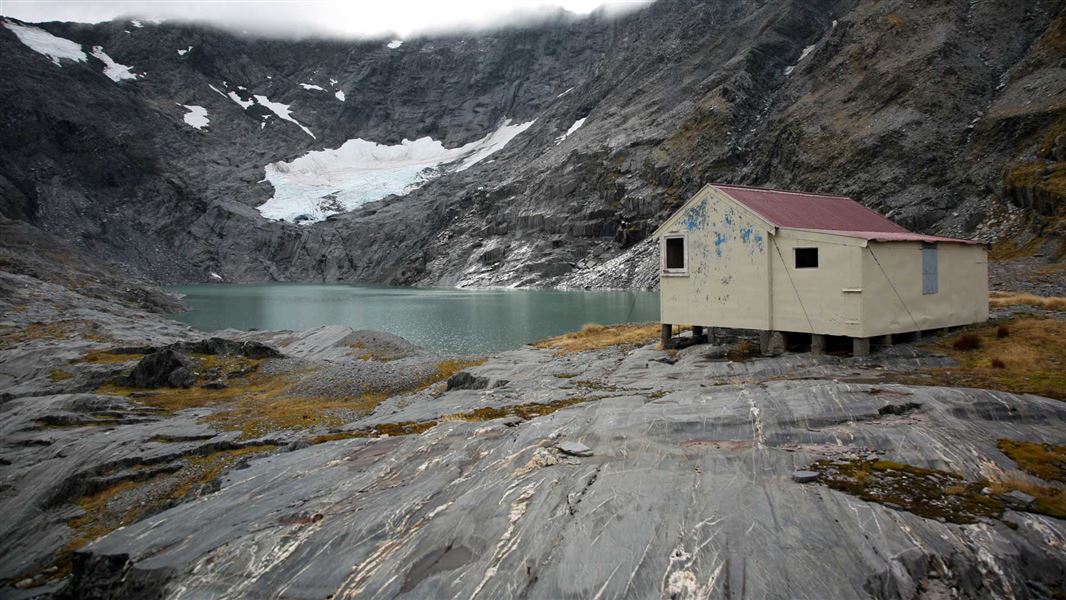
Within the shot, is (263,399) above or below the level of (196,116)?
below

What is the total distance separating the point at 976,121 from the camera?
7681 cm

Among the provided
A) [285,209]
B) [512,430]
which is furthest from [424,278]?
[512,430]

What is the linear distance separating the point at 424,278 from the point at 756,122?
7134 centimetres

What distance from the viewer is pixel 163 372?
92.9 feet

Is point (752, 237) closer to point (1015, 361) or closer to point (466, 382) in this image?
point (1015, 361)

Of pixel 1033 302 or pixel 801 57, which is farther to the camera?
pixel 801 57

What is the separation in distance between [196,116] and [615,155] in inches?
5469

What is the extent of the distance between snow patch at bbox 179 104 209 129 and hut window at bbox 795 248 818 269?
204m

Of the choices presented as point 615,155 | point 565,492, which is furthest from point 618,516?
point 615,155

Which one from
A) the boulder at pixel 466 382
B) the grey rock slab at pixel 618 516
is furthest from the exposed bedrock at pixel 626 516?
the boulder at pixel 466 382

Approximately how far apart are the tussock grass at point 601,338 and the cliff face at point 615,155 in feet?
149

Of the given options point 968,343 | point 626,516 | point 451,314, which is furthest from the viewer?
point 451,314

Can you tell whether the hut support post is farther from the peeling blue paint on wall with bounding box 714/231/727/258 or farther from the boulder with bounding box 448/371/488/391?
the boulder with bounding box 448/371/488/391

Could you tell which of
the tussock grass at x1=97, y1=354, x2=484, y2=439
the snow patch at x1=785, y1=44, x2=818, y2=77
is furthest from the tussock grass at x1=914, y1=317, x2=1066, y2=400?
the snow patch at x1=785, y1=44, x2=818, y2=77
